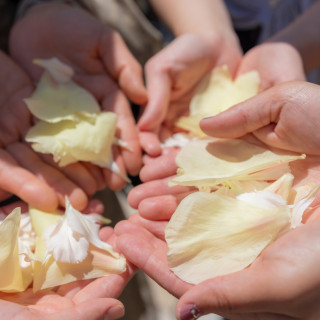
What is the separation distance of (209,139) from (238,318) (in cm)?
37

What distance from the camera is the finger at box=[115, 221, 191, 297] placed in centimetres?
59

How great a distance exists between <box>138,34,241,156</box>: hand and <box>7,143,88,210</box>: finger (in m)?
0.19

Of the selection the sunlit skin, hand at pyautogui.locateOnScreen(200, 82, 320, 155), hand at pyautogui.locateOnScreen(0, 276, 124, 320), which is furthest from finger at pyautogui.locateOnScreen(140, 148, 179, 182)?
hand at pyautogui.locateOnScreen(0, 276, 124, 320)

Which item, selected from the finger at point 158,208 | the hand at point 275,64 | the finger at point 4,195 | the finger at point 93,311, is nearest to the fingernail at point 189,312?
the finger at point 93,311

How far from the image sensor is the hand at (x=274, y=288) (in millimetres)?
483

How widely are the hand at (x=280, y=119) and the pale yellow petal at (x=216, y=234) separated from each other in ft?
0.49

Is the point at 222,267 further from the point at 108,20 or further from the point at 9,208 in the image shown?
the point at 108,20

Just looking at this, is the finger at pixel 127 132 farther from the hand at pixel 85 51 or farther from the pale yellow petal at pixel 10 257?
the pale yellow petal at pixel 10 257

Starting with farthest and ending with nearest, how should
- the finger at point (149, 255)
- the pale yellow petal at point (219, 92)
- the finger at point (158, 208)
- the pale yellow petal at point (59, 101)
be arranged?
the pale yellow petal at point (219, 92) → the pale yellow petal at point (59, 101) → the finger at point (158, 208) → the finger at point (149, 255)

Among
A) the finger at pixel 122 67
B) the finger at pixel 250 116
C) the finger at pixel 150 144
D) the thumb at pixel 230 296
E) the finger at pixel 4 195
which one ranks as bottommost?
the finger at pixel 150 144

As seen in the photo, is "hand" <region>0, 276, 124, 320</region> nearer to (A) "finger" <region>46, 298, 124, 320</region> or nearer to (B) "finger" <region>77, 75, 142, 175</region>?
(A) "finger" <region>46, 298, 124, 320</region>

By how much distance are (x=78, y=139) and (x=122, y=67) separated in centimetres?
24

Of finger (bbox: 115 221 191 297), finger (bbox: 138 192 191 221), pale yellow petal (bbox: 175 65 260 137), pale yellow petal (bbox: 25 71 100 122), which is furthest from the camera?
pale yellow petal (bbox: 175 65 260 137)

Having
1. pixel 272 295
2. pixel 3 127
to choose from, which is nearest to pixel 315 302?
pixel 272 295
